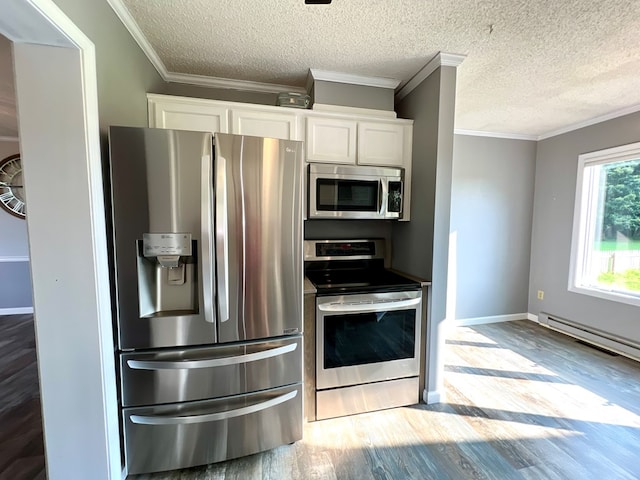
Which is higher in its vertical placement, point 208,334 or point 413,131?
point 413,131

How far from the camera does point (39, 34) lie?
1.03 meters

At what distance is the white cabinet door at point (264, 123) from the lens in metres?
1.98

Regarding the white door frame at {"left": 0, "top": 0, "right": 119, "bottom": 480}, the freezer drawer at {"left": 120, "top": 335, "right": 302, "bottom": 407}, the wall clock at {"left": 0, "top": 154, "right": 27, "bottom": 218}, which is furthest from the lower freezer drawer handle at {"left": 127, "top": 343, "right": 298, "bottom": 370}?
the wall clock at {"left": 0, "top": 154, "right": 27, "bottom": 218}

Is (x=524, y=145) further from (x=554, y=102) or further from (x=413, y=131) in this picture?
(x=413, y=131)

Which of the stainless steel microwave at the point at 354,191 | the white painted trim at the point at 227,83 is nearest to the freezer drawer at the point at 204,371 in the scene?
the stainless steel microwave at the point at 354,191

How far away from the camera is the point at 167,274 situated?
1446 mm

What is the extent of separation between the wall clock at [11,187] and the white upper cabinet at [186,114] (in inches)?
134

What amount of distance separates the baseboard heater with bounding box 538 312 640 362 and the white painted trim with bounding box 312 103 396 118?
10.7 ft

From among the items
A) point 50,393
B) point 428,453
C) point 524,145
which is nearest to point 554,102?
point 524,145

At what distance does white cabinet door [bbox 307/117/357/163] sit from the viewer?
2092 millimetres

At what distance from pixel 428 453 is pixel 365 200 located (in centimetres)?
171

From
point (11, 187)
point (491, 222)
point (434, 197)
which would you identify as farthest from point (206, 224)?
point (11, 187)

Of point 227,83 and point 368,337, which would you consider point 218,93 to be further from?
point 368,337

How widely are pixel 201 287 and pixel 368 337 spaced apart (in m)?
1.17
